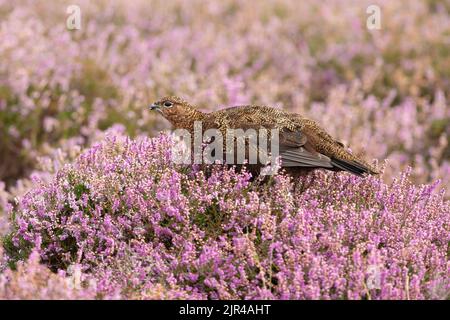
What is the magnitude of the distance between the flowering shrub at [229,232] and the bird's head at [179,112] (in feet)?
0.43

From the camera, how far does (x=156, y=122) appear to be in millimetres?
6809

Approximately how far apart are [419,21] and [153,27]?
12.4ft

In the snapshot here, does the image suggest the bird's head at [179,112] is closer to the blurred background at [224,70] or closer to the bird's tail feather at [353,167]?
the bird's tail feather at [353,167]

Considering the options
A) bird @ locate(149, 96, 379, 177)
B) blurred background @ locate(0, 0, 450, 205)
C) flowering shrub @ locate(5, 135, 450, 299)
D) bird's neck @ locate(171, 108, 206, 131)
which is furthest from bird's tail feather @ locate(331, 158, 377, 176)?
blurred background @ locate(0, 0, 450, 205)

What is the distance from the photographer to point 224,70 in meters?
7.87

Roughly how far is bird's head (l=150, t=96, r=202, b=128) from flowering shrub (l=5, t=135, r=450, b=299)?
0.43 ft

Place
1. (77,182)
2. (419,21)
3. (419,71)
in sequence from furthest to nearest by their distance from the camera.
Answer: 1. (419,21)
2. (419,71)
3. (77,182)

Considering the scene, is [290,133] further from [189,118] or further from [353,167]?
[189,118]

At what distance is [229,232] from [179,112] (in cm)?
98

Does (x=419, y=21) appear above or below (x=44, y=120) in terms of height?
above

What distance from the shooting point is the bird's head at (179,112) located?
13.6 feet
